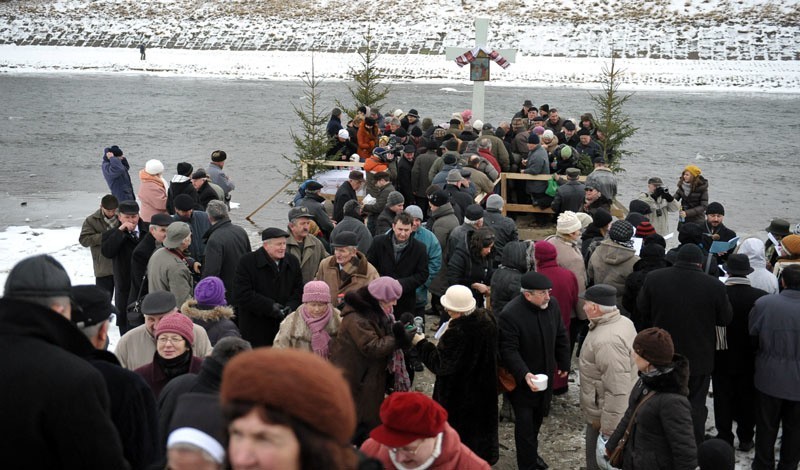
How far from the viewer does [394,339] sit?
223 inches

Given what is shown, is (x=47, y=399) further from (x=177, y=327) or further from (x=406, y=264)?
(x=406, y=264)

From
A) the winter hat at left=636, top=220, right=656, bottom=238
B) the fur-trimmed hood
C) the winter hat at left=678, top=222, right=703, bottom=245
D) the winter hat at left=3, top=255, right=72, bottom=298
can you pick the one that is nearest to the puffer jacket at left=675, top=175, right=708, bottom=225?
the winter hat at left=636, top=220, right=656, bottom=238

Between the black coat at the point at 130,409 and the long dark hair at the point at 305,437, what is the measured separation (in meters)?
1.29

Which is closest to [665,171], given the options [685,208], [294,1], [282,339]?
[685,208]

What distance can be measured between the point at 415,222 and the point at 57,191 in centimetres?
1027

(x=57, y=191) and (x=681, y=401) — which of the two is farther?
(x=57, y=191)

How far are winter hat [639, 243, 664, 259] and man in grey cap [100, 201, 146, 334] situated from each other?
4.62 metres

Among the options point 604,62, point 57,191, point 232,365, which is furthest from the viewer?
point 604,62

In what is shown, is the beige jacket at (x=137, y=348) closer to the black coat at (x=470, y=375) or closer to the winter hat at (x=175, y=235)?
the black coat at (x=470, y=375)

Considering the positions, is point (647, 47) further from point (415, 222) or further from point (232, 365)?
point (232, 365)

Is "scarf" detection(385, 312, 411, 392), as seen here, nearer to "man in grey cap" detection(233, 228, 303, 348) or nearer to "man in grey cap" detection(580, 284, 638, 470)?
"man in grey cap" detection(580, 284, 638, 470)

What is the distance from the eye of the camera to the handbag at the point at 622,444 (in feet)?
16.4

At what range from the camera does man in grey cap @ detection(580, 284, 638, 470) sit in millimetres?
5777

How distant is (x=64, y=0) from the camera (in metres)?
57.7
